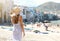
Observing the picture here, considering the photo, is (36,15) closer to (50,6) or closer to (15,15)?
(50,6)

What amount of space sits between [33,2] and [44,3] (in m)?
0.41

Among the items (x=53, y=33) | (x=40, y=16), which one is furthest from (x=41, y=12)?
(x=53, y=33)

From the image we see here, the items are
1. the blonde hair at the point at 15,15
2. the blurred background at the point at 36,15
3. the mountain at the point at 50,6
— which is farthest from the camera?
the mountain at the point at 50,6

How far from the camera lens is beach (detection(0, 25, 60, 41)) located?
657 cm

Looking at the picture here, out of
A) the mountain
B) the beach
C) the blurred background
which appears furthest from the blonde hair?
the mountain

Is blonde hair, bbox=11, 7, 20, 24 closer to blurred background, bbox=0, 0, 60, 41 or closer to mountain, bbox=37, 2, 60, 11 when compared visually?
blurred background, bbox=0, 0, 60, 41

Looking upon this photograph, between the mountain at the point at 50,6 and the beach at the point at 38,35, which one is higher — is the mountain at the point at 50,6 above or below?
above

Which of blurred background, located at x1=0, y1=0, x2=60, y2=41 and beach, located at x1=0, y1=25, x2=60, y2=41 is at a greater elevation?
blurred background, located at x1=0, y1=0, x2=60, y2=41

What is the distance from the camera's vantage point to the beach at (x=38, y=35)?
657cm

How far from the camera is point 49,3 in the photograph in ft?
25.3

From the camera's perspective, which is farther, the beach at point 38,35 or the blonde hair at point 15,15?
the beach at point 38,35

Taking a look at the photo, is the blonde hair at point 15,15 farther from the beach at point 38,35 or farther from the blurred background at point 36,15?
the blurred background at point 36,15

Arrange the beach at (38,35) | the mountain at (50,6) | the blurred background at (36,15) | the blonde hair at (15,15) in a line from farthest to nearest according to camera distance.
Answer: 1. the mountain at (50,6)
2. the blurred background at (36,15)
3. the beach at (38,35)
4. the blonde hair at (15,15)

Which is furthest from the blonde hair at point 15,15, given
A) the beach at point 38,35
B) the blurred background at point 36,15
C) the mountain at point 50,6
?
the mountain at point 50,6
